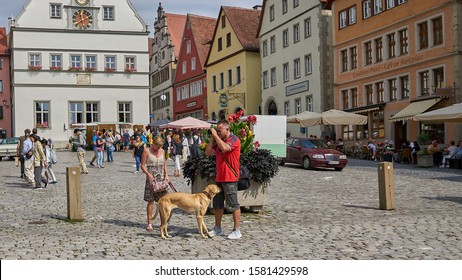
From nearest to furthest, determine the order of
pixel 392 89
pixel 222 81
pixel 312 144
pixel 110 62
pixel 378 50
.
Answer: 1. pixel 312 144
2. pixel 392 89
3. pixel 378 50
4. pixel 110 62
5. pixel 222 81

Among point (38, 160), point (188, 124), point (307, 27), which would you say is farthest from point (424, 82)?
point (38, 160)

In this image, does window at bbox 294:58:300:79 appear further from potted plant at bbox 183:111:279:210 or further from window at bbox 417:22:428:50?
potted plant at bbox 183:111:279:210

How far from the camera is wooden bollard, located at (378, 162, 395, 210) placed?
1213 cm

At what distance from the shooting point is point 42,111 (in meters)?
47.9

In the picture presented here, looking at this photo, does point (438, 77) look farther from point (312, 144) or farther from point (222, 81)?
point (222, 81)

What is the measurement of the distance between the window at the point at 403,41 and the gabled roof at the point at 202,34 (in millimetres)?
27902

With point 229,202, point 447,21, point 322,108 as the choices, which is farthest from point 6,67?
point 229,202

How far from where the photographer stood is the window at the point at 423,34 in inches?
1251

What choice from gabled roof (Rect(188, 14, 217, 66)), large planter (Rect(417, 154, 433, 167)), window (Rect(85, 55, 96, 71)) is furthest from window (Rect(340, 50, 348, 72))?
gabled roof (Rect(188, 14, 217, 66))

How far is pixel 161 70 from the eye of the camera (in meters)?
55.1

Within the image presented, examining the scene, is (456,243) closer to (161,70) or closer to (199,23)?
(161,70)

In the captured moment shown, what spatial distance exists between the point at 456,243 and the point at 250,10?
49.6 m

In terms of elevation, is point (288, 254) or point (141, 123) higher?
point (141, 123)

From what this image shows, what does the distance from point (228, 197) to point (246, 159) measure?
2.48m
